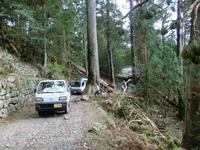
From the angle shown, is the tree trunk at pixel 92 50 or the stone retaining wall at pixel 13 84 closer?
the stone retaining wall at pixel 13 84

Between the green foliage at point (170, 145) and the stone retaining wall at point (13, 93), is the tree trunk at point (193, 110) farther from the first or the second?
the stone retaining wall at point (13, 93)

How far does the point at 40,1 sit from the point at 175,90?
1229 centimetres

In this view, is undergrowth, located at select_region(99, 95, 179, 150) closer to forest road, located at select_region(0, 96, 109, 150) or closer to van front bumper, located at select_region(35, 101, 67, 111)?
forest road, located at select_region(0, 96, 109, 150)

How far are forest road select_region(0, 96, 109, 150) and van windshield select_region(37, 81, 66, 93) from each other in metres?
1.21

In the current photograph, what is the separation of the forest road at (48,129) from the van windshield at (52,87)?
1211 mm

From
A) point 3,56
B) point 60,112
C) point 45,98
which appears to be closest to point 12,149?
point 45,98

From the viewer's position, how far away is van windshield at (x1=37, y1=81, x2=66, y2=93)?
15.6 metres

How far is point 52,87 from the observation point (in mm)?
15961

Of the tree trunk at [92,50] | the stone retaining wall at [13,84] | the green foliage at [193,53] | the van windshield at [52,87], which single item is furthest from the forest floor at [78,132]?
the tree trunk at [92,50]

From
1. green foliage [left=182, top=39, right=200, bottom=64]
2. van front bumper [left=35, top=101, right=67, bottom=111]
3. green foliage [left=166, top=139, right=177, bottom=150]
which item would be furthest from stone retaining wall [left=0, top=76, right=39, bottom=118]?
green foliage [left=182, top=39, right=200, bottom=64]

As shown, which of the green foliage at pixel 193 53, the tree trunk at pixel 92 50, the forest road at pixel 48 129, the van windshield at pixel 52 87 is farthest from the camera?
the tree trunk at pixel 92 50

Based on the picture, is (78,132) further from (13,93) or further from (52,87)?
(13,93)

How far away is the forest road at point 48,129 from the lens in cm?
998

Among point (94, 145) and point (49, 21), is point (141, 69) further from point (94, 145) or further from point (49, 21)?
point (94, 145)
